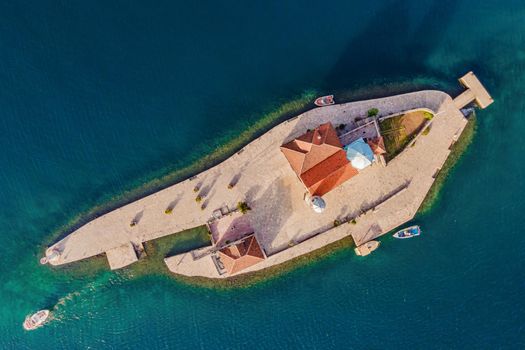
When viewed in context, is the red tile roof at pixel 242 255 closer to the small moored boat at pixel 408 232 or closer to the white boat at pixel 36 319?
the small moored boat at pixel 408 232

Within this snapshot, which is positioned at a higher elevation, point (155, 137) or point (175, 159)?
point (155, 137)

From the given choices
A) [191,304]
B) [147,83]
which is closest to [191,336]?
[191,304]

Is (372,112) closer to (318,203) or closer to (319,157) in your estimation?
(319,157)

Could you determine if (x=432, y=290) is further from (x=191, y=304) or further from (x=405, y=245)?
(x=191, y=304)

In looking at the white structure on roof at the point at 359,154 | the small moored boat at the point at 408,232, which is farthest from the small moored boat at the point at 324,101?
the small moored boat at the point at 408,232

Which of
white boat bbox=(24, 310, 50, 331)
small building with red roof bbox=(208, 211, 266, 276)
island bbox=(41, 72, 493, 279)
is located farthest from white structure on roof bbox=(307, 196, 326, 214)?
white boat bbox=(24, 310, 50, 331)

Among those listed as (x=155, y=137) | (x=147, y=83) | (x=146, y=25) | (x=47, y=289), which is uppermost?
(x=146, y=25)
